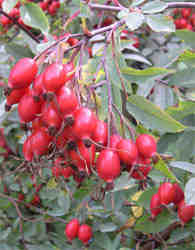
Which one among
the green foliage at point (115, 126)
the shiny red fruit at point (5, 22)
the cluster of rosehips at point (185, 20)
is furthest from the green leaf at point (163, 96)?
the cluster of rosehips at point (185, 20)

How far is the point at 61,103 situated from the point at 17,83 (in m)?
0.15

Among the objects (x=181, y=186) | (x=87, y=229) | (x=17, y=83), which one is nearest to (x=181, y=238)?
(x=181, y=186)

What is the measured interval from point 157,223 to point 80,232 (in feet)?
1.74

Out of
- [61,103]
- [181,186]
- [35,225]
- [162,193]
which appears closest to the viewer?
[61,103]

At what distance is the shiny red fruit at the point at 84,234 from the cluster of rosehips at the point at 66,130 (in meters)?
0.87

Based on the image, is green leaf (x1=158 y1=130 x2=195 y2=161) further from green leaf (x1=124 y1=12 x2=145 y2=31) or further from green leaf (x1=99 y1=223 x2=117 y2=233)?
green leaf (x1=99 y1=223 x2=117 y2=233)

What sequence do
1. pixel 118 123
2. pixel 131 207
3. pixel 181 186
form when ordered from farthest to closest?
1. pixel 131 207
2. pixel 181 186
3. pixel 118 123

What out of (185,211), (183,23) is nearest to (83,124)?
(185,211)

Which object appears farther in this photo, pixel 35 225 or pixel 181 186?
pixel 35 225

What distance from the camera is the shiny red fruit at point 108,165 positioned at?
873mm

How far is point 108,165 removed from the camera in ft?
2.87

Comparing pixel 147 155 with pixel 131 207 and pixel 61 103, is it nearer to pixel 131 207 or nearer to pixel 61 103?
pixel 61 103

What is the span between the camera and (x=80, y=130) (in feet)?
2.81

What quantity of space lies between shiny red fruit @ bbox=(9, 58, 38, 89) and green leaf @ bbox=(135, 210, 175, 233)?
786mm
